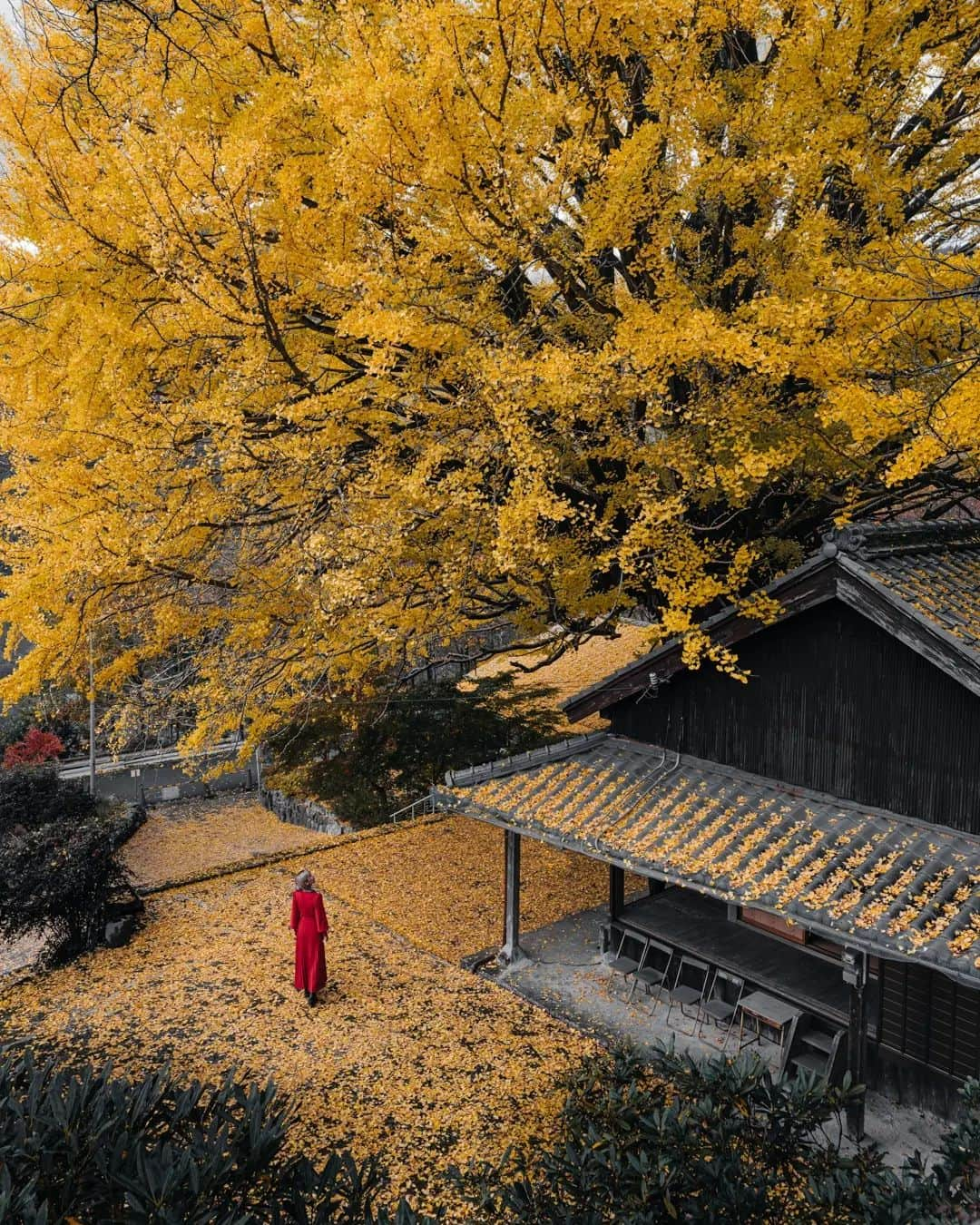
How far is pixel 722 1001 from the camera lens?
9.53 m

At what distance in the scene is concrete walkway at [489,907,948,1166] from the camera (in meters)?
7.79

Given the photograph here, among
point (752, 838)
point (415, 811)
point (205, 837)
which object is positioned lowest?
point (205, 837)

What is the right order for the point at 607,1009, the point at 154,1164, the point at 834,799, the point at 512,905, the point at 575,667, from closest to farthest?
the point at 154,1164
the point at 834,799
the point at 607,1009
the point at 512,905
the point at 575,667

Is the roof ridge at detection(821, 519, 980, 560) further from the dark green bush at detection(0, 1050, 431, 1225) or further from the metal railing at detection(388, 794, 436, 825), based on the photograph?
the metal railing at detection(388, 794, 436, 825)

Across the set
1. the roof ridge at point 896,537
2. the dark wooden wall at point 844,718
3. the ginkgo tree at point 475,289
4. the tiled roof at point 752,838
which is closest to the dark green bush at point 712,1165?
the tiled roof at point 752,838

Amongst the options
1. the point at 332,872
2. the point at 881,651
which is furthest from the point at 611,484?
the point at 332,872

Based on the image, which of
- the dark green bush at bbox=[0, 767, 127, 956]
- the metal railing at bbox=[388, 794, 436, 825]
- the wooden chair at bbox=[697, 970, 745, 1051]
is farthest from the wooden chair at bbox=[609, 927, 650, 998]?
the metal railing at bbox=[388, 794, 436, 825]

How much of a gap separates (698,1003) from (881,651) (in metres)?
4.57

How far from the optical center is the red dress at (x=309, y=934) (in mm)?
9961

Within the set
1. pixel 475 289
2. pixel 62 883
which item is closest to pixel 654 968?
pixel 62 883

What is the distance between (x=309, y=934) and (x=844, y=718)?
6.36 m

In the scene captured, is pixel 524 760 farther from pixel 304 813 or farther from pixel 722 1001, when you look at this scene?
pixel 304 813

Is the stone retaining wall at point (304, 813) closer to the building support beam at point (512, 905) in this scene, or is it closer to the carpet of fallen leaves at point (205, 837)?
the carpet of fallen leaves at point (205, 837)

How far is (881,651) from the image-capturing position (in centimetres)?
792
